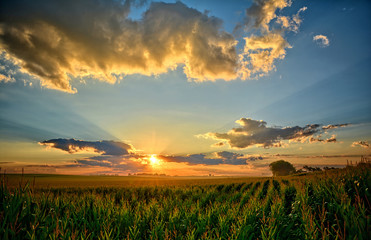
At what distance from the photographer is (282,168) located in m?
152

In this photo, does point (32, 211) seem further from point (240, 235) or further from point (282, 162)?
point (282, 162)

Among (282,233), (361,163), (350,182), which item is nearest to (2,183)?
(282,233)

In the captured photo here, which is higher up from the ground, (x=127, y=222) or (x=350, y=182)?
(x=350, y=182)

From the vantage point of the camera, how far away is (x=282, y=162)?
15425 centimetres

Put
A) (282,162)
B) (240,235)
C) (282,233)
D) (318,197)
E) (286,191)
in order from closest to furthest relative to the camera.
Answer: (240,235), (282,233), (318,197), (286,191), (282,162)

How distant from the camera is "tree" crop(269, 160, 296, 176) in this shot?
150 metres

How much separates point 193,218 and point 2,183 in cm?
715

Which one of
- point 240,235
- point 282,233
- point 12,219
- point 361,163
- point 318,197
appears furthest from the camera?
point 361,163

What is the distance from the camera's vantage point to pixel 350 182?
468 inches

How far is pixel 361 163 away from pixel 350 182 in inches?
211

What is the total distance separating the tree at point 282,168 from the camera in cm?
15038

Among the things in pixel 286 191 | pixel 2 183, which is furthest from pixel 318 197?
pixel 2 183

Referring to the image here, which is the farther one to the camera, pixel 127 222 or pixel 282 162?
pixel 282 162

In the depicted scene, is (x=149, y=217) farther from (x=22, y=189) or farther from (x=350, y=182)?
(x=350, y=182)
